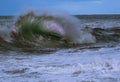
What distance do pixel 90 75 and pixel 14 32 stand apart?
378 inches

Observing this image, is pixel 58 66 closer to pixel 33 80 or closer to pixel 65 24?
pixel 33 80

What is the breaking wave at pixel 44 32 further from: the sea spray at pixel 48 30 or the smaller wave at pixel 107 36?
the smaller wave at pixel 107 36

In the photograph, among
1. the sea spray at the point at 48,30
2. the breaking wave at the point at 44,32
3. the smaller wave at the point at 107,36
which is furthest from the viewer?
the smaller wave at the point at 107,36

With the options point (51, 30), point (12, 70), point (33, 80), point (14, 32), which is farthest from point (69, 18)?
point (33, 80)

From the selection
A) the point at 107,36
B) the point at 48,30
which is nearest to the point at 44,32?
the point at 48,30

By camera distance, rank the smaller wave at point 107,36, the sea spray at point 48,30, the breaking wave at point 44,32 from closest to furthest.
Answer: the breaking wave at point 44,32 → the sea spray at point 48,30 → the smaller wave at point 107,36

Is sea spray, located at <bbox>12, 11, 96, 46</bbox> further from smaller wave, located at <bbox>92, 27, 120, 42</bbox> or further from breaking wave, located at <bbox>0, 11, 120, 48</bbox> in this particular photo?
smaller wave, located at <bbox>92, 27, 120, 42</bbox>

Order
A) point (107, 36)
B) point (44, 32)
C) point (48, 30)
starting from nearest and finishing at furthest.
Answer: point (44, 32), point (48, 30), point (107, 36)

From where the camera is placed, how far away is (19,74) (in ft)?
25.4

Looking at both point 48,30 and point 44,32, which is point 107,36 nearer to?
point 48,30

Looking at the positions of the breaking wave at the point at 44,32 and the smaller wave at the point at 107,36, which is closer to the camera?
the breaking wave at the point at 44,32

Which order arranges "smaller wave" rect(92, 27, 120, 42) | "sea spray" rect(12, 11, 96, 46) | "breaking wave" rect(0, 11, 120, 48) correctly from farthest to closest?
"smaller wave" rect(92, 27, 120, 42)
"sea spray" rect(12, 11, 96, 46)
"breaking wave" rect(0, 11, 120, 48)

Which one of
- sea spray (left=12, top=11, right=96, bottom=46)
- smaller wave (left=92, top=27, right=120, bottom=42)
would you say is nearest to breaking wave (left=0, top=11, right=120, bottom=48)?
sea spray (left=12, top=11, right=96, bottom=46)

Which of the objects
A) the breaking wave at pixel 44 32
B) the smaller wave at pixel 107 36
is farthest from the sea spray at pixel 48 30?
the smaller wave at pixel 107 36
